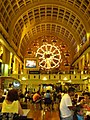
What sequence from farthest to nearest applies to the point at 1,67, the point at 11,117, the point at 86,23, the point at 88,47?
the point at 86,23 < the point at 88,47 < the point at 1,67 < the point at 11,117

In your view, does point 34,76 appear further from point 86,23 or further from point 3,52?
point 86,23

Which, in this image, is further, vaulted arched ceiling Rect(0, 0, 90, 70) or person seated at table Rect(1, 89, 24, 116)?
vaulted arched ceiling Rect(0, 0, 90, 70)

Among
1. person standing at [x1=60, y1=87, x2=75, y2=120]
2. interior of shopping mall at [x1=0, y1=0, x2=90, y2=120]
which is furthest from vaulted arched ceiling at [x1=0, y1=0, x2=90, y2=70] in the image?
person standing at [x1=60, y1=87, x2=75, y2=120]

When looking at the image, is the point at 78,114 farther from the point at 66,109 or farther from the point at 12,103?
the point at 12,103

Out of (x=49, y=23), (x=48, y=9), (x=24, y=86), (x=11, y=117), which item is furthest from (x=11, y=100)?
(x=49, y=23)

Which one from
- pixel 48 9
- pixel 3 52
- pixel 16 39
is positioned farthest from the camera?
pixel 16 39

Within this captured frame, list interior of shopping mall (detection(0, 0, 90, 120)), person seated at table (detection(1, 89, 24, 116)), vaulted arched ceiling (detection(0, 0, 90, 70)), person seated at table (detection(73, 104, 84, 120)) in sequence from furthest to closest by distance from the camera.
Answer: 1. vaulted arched ceiling (detection(0, 0, 90, 70))
2. interior of shopping mall (detection(0, 0, 90, 120))
3. person seated at table (detection(73, 104, 84, 120))
4. person seated at table (detection(1, 89, 24, 116))

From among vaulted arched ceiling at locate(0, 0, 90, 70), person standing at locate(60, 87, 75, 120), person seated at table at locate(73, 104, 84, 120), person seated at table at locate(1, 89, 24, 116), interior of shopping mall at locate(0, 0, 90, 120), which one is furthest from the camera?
vaulted arched ceiling at locate(0, 0, 90, 70)

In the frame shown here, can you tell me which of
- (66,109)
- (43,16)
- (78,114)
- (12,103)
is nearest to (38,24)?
(43,16)

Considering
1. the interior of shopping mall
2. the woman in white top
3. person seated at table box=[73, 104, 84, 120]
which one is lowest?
person seated at table box=[73, 104, 84, 120]

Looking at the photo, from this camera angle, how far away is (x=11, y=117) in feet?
21.5

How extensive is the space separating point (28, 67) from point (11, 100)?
84.5 feet

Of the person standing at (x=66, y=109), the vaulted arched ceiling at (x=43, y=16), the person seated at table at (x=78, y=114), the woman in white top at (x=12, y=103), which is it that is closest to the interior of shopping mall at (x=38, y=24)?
the vaulted arched ceiling at (x=43, y=16)

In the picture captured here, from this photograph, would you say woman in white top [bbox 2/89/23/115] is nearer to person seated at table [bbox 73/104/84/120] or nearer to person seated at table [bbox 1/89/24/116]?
person seated at table [bbox 1/89/24/116]
